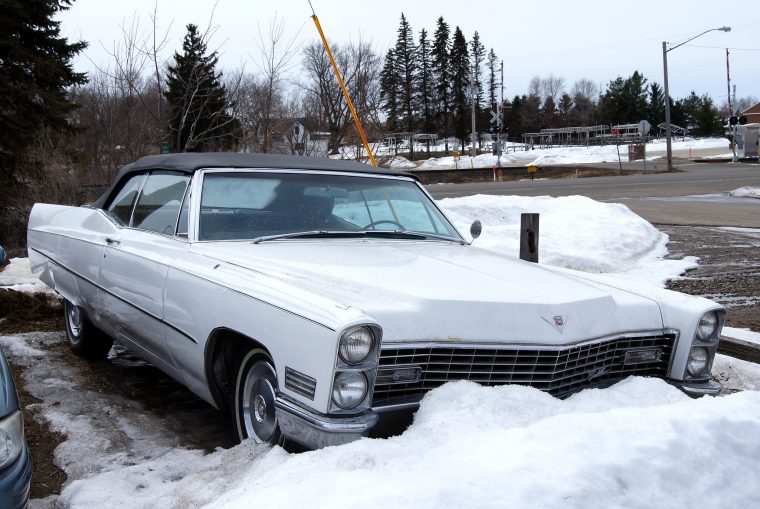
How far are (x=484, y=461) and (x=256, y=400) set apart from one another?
1267 millimetres

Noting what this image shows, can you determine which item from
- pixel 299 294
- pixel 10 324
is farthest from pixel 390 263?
pixel 10 324

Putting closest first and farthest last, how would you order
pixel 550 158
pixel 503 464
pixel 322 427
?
1. pixel 503 464
2. pixel 322 427
3. pixel 550 158

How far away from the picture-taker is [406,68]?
7756 centimetres

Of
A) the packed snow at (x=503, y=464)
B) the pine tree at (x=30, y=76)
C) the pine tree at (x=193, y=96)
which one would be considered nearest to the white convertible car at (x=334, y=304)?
the packed snow at (x=503, y=464)

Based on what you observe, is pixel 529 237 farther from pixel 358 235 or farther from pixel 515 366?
pixel 515 366

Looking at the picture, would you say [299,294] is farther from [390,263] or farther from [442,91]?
[442,91]

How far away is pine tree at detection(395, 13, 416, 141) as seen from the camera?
75875 mm

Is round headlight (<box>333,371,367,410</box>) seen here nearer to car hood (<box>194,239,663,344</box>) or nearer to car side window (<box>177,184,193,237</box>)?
→ car hood (<box>194,239,663,344</box>)

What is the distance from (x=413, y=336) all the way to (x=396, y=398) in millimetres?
253

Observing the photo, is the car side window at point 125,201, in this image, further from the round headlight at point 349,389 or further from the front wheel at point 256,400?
the round headlight at point 349,389

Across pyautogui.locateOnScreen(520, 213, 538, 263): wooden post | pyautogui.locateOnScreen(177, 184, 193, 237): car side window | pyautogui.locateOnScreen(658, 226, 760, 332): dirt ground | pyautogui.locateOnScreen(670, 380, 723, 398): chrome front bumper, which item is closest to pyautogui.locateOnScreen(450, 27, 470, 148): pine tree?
pyautogui.locateOnScreen(658, 226, 760, 332): dirt ground

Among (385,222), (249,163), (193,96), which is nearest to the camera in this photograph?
(249,163)

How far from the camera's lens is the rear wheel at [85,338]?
5.31m

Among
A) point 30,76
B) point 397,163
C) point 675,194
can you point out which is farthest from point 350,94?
point 397,163
